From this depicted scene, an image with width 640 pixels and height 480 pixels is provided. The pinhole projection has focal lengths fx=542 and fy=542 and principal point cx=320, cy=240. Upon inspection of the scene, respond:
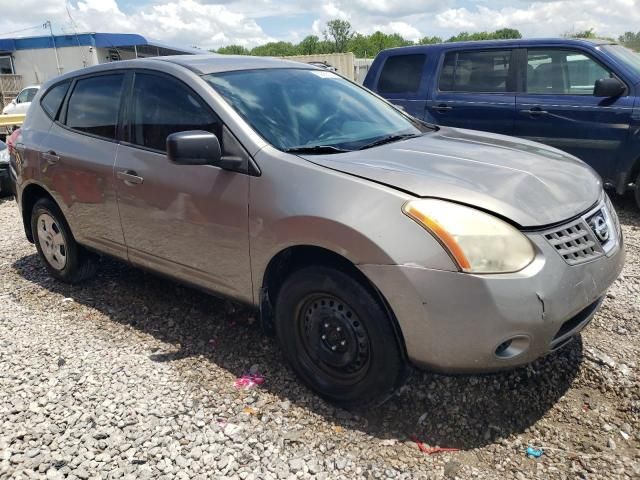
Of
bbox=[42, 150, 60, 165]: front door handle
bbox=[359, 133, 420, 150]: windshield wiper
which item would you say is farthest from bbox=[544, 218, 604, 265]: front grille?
bbox=[42, 150, 60, 165]: front door handle

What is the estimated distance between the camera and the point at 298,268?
9.12 feet

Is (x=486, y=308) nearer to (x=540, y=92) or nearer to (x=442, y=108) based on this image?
(x=540, y=92)

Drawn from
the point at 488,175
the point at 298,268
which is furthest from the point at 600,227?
the point at 298,268

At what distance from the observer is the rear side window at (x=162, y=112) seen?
3156 millimetres

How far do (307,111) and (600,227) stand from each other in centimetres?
172

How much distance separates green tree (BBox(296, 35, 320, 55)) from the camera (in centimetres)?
10138

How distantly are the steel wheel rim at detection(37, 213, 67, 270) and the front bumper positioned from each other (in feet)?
10.1

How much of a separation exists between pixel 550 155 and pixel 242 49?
11668 cm

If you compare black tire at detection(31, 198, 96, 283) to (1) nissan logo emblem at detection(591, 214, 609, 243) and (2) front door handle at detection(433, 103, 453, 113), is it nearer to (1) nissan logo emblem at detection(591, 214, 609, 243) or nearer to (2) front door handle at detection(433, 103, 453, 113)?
(1) nissan logo emblem at detection(591, 214, 609, 243)

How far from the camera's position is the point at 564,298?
2.31 m

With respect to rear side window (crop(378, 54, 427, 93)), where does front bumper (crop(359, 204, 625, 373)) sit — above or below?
below

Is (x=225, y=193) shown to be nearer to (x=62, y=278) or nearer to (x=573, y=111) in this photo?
(x=62, y=278)

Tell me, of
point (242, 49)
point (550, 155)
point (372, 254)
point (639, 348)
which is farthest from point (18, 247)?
point (242, 49)

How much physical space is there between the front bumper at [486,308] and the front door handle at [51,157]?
2.85m
